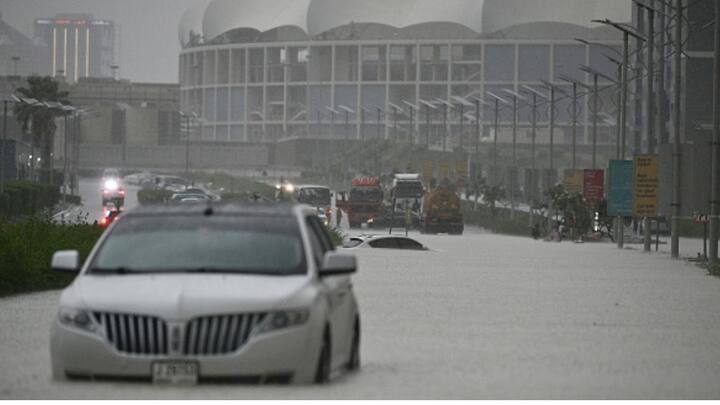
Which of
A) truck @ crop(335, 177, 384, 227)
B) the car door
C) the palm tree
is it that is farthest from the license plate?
the palm tree

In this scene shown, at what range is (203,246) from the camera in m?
15.6

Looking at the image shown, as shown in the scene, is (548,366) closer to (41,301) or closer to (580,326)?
(580,326)

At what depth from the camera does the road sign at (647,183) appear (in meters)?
62.7

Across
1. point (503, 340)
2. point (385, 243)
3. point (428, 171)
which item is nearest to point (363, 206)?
point (385, 243)

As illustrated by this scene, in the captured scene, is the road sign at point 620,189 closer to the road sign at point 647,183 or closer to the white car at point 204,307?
the road sign at point 647,183

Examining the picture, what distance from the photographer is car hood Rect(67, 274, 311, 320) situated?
1433 cm

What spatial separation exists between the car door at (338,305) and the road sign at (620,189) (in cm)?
5060

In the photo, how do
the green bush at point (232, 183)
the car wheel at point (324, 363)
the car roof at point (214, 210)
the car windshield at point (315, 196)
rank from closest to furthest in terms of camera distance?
the car wheel at point (324, 363)
the car roof at point (214, 210)
the car windshield at point (315, 196)
the green bush at point (232, 183)

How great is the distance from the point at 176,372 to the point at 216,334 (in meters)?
0.37

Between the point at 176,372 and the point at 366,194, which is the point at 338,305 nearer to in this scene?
the point at 176,372

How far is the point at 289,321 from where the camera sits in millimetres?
14516

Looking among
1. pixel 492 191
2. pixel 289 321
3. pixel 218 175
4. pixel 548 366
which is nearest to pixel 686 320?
pixel 548 366

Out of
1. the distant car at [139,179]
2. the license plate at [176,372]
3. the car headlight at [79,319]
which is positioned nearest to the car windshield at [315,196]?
the distant car at [139,179]

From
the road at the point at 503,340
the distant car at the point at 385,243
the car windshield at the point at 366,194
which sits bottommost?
Answer: the distant car at the point at 385,243
